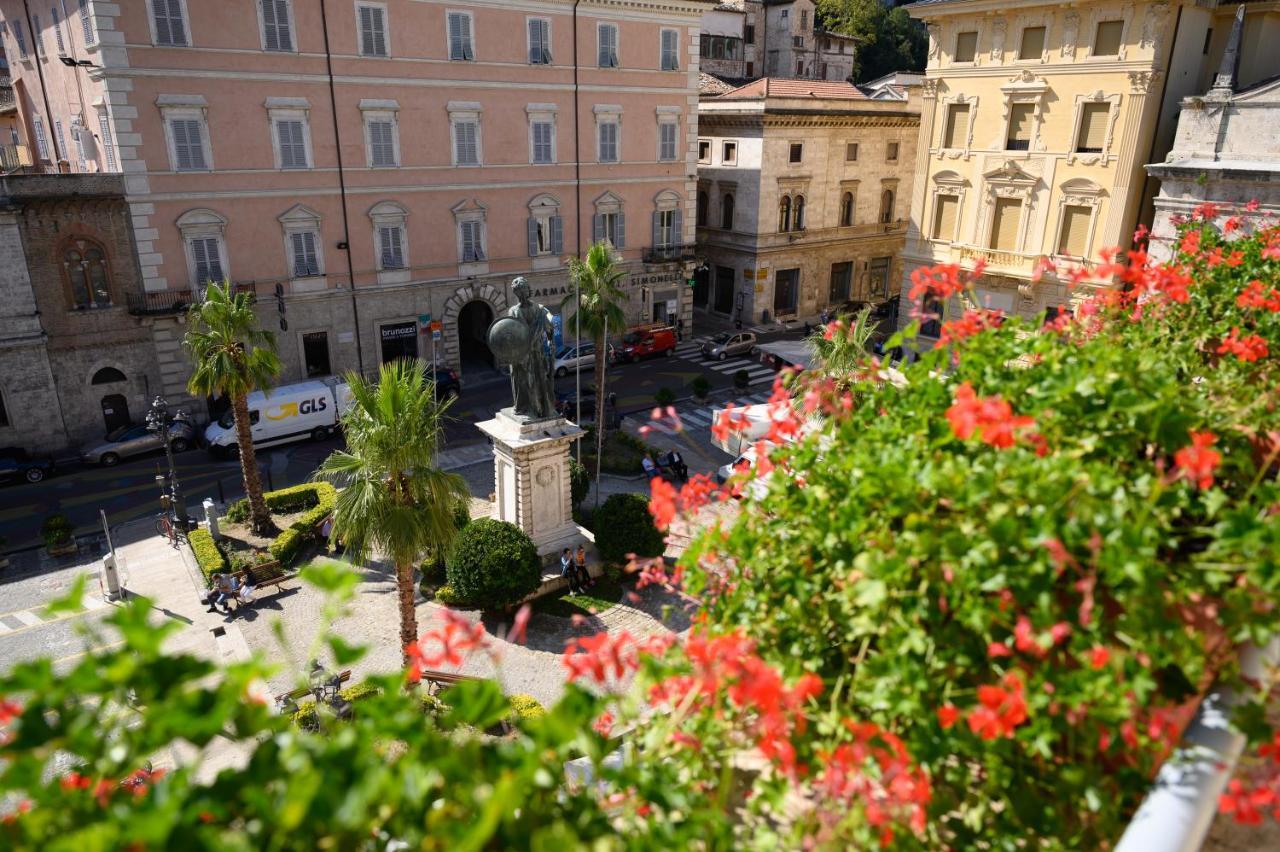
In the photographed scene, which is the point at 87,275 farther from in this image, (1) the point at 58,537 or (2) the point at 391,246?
(1) the point at 58,537

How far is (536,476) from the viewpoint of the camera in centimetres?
2028

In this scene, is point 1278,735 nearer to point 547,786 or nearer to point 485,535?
point 547,786

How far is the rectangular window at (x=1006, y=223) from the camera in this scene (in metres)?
32.9

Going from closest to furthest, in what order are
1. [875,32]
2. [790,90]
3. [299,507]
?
1. [299,507]
2. [790,90]
3. [875,32]

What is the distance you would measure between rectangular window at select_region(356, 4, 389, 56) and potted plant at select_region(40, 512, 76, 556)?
62.5 feet

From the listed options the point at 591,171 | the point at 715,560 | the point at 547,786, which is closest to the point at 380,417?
the point at 715,560

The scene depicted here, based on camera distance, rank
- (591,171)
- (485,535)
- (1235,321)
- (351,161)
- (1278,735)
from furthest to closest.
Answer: (591,171) < (351,161) < (485,535) < (1235,321) < (1278,735)

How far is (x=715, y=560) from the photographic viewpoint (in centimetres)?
611

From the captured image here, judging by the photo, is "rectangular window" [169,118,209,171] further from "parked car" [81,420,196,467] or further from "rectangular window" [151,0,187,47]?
"parked car" [81,420,196,467]

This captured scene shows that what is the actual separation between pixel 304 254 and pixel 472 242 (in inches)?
267

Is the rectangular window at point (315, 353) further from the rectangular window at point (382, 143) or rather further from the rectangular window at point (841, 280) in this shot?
the rectangular window at point (841, 280)

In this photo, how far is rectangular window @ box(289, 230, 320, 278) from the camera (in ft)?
107

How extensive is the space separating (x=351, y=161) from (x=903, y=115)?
28.7 m

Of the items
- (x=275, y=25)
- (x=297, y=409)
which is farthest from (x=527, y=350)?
(x=275, y=25)
